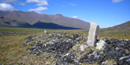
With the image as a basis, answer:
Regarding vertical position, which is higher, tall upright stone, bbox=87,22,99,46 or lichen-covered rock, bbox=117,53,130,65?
tall upright stone, bbox=87,22,99,46

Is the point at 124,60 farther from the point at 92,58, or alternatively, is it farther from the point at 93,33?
the point at 93,33

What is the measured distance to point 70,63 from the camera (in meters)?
13.0

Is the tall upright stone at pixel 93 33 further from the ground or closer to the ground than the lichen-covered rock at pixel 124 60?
further from the ground

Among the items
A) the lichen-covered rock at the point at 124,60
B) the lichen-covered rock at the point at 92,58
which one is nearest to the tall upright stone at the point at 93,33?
the lichen-covered rock at the point at 92,58

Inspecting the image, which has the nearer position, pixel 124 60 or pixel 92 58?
pixel 124 60

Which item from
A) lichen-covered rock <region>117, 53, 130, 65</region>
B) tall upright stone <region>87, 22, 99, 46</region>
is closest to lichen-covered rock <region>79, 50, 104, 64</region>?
lichen-covered rock <region>117, 53, 130, 65</region>

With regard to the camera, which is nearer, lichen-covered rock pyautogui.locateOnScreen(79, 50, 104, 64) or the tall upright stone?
lichen-covered rock pyautogui.locateOnScreen(79, 50, 104, 64)

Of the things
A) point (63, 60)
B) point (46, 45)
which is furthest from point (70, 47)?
point (46, 45)

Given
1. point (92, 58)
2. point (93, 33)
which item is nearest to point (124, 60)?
point (92, 58)

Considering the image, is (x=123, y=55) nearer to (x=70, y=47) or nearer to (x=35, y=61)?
(x=70, y=47)

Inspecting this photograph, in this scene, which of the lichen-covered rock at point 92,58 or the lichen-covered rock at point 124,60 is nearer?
the lichen-covered rock at point 124,60

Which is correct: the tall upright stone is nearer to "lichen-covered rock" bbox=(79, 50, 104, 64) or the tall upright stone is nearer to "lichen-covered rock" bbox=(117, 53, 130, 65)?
"lichen-covered rock" bbox=(79, 50, 104, 64)

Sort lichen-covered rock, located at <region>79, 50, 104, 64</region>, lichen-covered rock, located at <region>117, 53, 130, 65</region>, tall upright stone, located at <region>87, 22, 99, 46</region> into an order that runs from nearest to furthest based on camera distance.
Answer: lichen-covered rock, located at <region>117, 53, 130, 65</region> < lichen-covered rock, located at <region>79, 50, 104, 64</region> < tall upright stone, located at <region>87, 22, 99, 46</region>

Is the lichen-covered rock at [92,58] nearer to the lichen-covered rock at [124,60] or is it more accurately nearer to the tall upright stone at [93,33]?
the lichen-covered rock at [124,60]
